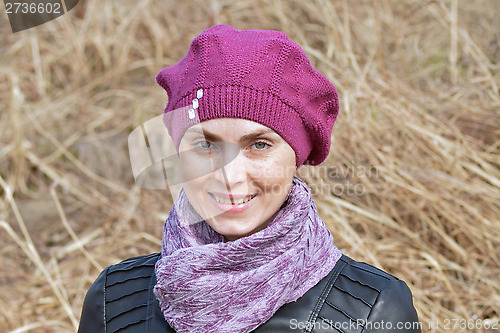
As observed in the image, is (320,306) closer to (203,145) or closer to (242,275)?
(242,275)

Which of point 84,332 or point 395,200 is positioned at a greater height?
point 84,332

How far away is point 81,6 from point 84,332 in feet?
12.6

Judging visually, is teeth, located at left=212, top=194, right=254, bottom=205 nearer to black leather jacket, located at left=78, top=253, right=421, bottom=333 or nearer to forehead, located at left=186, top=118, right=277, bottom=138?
forehead, located at left=186, top=118, right=277, bottom=138

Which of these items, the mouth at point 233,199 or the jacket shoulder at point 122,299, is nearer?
the mouth at point 233,199

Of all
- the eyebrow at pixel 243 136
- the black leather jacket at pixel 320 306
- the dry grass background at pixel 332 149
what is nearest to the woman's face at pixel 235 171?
the eyebrow at pixel 243 136

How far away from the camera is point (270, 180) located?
1384 millimetres

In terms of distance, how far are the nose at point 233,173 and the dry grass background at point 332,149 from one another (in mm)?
1410

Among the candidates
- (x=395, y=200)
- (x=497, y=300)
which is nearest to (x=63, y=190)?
(x=395, y=200)

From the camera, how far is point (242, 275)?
1395 millimetres

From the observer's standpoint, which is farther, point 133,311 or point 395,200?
point 395,200

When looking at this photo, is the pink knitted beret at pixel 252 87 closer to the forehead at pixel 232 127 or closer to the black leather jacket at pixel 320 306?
the forehead at pixel 232 127

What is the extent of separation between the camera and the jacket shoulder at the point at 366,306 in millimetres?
1409

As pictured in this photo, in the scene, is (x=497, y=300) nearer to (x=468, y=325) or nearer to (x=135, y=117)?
(x=468, y=325)

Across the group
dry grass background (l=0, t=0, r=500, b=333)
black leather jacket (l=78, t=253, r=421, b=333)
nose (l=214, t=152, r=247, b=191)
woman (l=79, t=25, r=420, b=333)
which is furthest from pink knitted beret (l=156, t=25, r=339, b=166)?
dry grass background (l=0, t=0, r=500, b=333)
